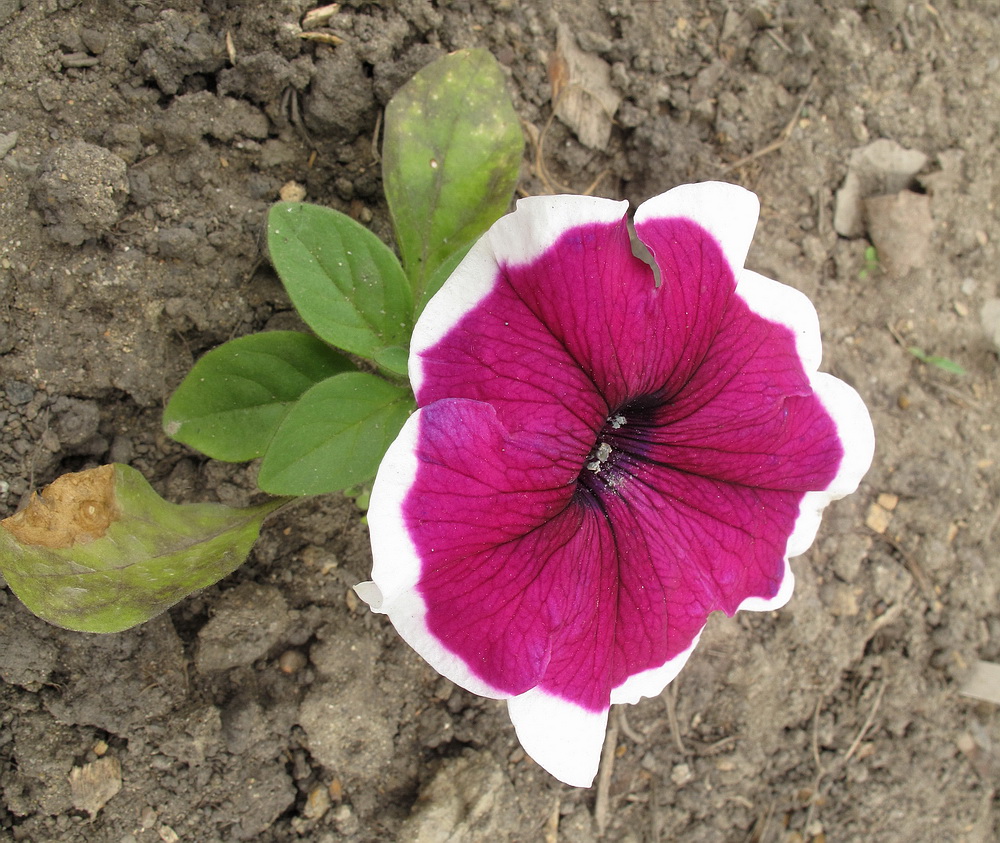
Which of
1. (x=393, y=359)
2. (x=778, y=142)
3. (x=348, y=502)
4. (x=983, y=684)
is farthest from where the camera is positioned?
(x=983, y=684)

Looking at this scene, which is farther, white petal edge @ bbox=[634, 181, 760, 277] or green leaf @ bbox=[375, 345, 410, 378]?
green leaf @ bbox=[375, 345, 410, 378]

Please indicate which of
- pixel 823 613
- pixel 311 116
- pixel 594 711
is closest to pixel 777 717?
pixel 823 613

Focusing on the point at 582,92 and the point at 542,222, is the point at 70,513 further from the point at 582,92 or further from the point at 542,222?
the point at 582,92

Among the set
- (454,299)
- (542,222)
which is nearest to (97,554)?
(454,299)

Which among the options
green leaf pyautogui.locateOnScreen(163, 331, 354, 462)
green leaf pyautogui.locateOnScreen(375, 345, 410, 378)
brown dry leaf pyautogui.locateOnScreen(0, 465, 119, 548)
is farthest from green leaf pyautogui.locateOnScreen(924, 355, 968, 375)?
brown dry leaf pyautogui.locateOnScreen(0, 465, 119, 548)

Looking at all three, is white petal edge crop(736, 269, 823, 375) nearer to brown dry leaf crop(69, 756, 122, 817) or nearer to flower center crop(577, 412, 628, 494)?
flower center crop(577, 412, 628, 494)

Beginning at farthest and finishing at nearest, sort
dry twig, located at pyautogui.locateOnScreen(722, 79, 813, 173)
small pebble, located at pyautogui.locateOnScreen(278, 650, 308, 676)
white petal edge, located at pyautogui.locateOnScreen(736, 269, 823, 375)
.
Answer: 1. dry twig, located at pyautogui.locateOnScreen(722, 79, 813, 173)
2. small pebble, located at pyautogui.locateOnScreen(278, 650, 308, 676)
3. white petal edge, located at pyautogui.locateOnScreen(736, 269, 823, 375)

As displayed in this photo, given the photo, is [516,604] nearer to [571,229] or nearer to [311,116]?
[571,229]
